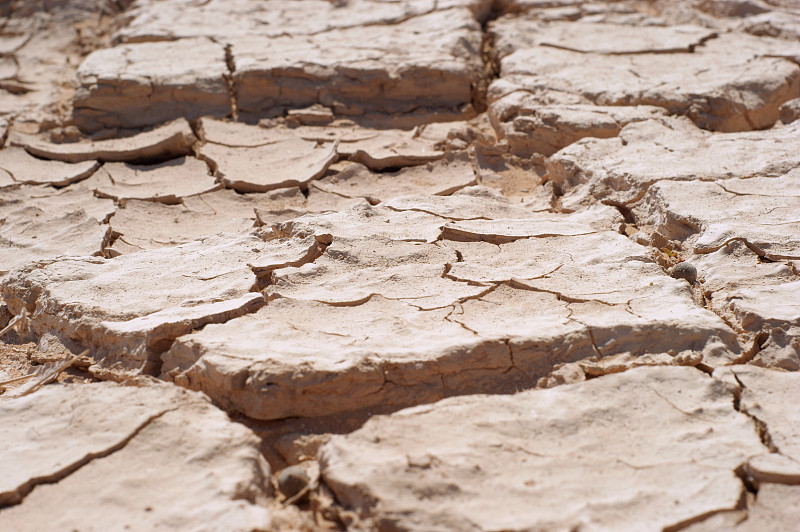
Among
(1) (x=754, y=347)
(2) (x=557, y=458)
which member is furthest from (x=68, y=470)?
(1) (x=754, y=347)

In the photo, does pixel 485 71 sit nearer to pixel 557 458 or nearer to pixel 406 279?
pixel 406 279

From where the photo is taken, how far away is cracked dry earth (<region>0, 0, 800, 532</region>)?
5.05 feet

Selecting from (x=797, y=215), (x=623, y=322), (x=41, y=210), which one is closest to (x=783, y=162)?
(x=797, y=215)

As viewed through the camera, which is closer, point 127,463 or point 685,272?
point 127,463

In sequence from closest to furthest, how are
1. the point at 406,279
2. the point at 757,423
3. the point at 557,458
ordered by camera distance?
the point at 557,458, the point at 757,423, the point at 406,279

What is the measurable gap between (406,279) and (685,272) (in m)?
0.91

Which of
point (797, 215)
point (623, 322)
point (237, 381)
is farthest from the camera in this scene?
point (797, 215)

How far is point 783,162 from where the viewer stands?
9.62 ft

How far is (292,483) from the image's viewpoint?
158 cm

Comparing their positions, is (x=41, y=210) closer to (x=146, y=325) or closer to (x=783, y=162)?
(x=146, y=325)

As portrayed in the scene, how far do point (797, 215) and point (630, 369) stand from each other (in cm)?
118

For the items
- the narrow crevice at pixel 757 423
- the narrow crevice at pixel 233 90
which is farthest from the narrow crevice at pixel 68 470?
the narrow crevice at pixel 233 90

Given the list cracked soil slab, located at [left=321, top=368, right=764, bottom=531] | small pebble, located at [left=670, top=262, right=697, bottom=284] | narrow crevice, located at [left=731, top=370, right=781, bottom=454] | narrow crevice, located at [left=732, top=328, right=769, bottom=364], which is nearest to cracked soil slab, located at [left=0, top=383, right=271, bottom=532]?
cracked soil slab, located at [left=321, top=368, right=764, bottom=531]

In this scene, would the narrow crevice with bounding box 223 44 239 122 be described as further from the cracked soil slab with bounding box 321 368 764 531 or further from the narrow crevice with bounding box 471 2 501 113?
the cracked soil slab with bounding box 321 368 764 531
